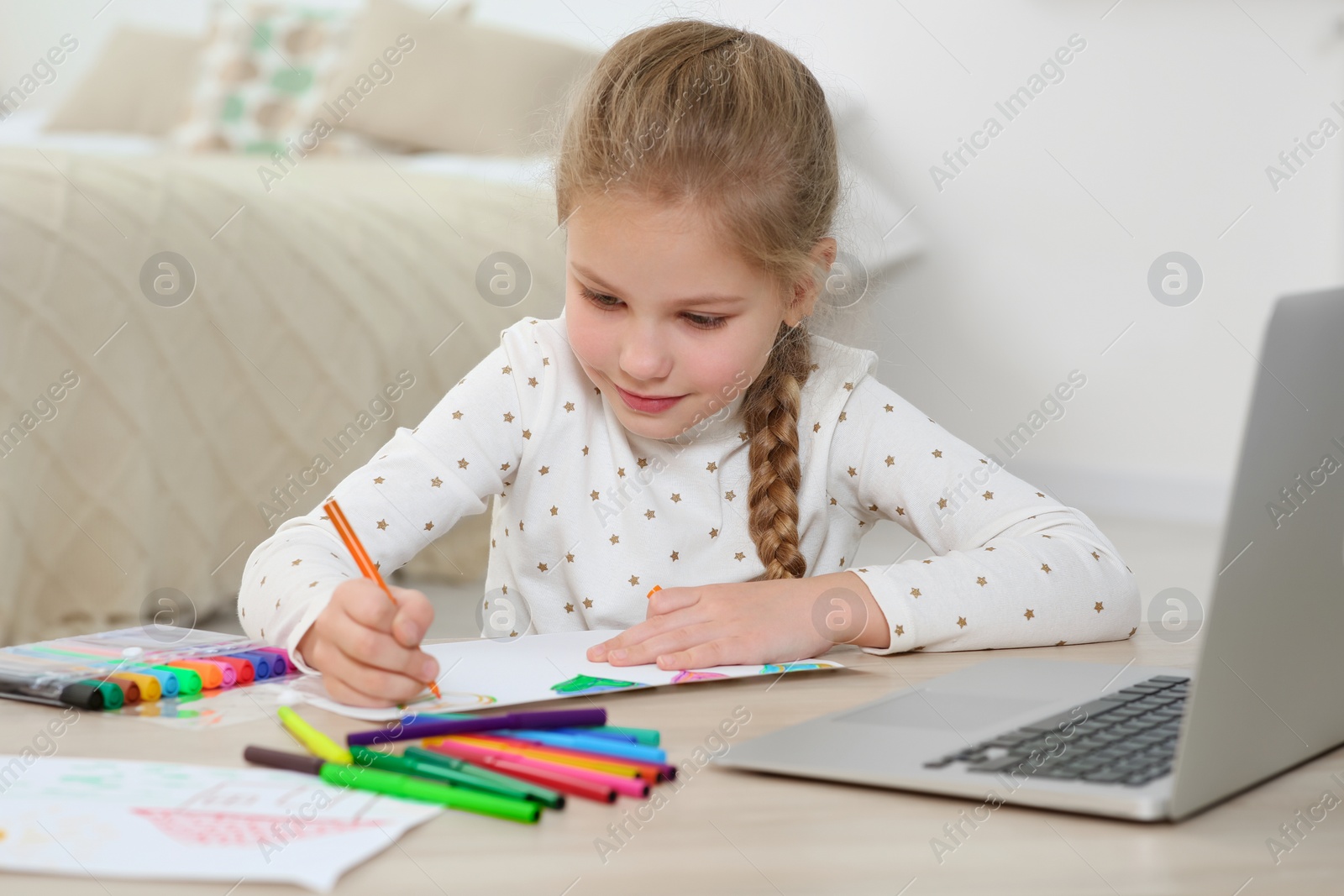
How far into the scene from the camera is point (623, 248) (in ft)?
2.87

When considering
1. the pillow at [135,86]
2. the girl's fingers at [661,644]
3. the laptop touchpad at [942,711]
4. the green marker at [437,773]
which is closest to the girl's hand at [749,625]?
the girl's fingers at [661,644]

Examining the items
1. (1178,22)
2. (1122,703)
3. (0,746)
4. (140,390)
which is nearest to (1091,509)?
(1178,22)

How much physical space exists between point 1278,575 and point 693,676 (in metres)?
0.31

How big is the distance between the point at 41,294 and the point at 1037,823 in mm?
1675

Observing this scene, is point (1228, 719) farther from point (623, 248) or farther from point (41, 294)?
point (41, 294)

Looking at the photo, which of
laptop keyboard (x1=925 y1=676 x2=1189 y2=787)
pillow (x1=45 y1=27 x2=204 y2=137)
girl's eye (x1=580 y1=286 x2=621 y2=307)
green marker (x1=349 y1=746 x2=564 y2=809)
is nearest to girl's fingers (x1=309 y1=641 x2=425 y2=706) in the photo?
green marker (x1=349 y1=746 x2=564 y2=809)

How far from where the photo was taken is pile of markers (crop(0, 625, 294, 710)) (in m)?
0.59

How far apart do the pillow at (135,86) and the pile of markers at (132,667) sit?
2.97 m

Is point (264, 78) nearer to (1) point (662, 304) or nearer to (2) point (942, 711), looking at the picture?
(1) point (662, 304)

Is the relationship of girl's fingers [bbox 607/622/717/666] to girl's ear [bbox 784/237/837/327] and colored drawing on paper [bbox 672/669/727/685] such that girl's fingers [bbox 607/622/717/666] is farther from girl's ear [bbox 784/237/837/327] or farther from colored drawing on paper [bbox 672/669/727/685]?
girl's ear [bbox 784/237/837/327]

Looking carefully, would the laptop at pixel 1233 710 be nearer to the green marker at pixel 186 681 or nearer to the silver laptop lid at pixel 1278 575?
the silver laptop lid at pixel 1278 575

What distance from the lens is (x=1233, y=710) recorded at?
1.45 feet

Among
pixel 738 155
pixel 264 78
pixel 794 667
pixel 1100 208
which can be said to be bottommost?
pixel 794 667

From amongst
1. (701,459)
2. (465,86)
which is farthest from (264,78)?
(701,459)
